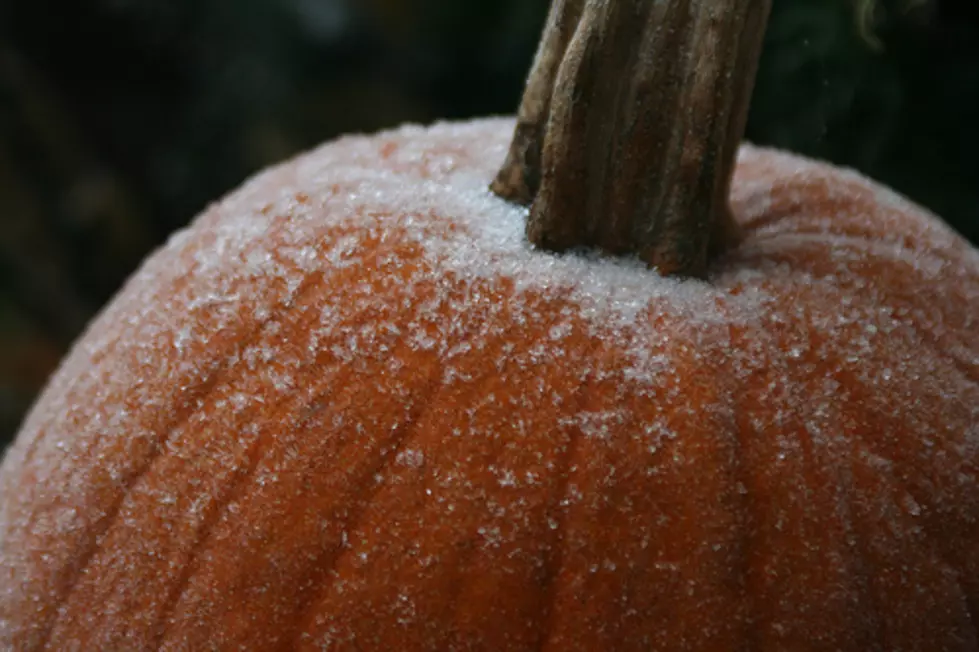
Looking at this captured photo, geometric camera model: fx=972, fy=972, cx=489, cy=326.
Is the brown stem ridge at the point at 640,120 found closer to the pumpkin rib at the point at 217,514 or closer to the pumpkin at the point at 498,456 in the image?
the pumpkin at the point at 498,456

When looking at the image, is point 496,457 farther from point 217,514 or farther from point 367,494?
point 217,514

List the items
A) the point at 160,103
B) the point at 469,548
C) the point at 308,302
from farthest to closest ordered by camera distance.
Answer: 1. the point at 160,103
2. the point at 308,302
3. the point at 469,548

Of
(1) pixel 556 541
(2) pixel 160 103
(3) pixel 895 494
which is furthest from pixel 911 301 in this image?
(2) pixel 160 103

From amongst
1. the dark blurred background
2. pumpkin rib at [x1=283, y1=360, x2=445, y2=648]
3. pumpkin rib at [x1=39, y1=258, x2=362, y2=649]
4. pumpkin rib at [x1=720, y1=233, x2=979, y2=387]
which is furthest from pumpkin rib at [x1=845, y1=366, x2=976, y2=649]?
the dark blurred background

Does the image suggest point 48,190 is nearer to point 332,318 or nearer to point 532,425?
point 332,318

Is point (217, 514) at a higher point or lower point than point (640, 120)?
lower

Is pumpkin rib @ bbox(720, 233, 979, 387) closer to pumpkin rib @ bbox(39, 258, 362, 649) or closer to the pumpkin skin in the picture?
the pumpkin skin
